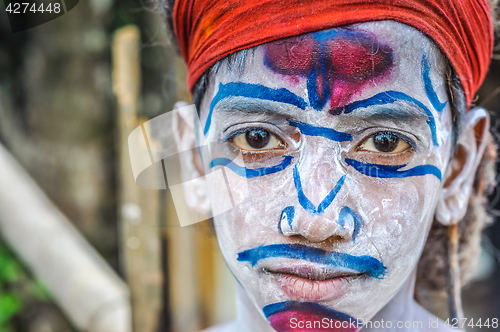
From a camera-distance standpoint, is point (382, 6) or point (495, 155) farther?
point (495, 155)

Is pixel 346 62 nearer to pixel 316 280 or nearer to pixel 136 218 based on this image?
pixel 316 280

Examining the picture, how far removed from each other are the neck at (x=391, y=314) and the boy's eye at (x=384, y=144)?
0.49 m

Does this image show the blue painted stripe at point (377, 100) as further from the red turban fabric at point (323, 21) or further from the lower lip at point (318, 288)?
the lower lip at point (318, 288)

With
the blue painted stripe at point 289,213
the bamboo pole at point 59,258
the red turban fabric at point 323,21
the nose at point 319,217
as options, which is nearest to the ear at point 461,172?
the red turban fabric at point 323,21

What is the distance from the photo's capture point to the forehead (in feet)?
3.58

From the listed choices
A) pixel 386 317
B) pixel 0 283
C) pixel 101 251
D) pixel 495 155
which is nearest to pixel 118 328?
pixel 101 251

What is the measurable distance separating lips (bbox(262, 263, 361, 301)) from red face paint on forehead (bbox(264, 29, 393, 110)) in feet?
1.44

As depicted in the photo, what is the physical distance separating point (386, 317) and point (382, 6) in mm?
972

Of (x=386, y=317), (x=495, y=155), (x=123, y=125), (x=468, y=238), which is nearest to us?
(x=386, y=317)

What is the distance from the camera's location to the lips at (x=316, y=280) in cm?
113

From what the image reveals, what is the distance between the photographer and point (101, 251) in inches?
129

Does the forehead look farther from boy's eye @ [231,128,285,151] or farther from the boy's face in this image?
boy's eye @ [231,128,285,151]

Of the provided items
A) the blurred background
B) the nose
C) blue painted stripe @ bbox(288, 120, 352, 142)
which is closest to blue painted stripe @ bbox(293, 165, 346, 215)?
the nose

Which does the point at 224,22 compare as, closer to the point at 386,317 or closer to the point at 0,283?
the point at 386,317
